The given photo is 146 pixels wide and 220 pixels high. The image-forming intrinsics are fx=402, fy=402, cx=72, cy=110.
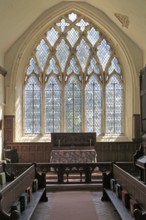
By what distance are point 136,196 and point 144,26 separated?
7.09m

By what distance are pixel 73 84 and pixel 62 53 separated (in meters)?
1.14

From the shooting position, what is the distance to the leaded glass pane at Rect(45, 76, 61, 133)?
13.8 metres

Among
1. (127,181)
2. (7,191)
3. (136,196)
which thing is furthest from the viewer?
(127,181)

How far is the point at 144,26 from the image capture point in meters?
11.2

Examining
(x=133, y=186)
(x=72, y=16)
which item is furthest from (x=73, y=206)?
(x=72, y=16)

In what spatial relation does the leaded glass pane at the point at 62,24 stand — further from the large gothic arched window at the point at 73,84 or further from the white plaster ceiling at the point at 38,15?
the white plaster ceiling at the point at 38,15

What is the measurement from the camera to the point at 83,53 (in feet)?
45.5

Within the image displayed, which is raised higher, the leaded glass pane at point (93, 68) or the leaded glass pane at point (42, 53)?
the leaded glass pane at point (42, 53)

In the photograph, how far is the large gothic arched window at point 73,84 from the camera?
13.8 metres

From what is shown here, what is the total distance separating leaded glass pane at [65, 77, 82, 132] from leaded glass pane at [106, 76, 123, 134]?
1000 millimetres

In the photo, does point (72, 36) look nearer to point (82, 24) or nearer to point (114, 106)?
point (82, 24)

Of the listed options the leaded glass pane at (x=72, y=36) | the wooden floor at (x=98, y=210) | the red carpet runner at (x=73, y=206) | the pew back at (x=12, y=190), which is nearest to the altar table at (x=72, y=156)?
the red carpet runner at (x=73, y=206)

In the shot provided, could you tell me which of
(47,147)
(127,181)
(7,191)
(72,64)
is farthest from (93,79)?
(7,191)

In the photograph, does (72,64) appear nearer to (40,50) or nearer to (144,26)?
(40,50)
